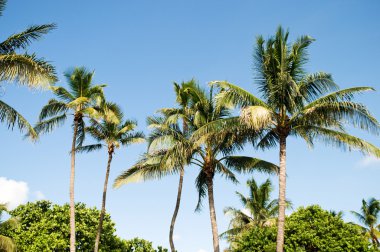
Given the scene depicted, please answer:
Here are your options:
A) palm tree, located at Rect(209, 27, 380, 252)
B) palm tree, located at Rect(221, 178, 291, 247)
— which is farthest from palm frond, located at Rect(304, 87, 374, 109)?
palm tree, located at Rect(221, 178, 291, 247)

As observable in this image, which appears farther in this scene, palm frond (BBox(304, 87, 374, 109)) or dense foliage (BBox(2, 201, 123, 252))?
dense foliage (BBox(2, 201, 123, 252))

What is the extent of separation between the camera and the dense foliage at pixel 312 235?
19.0 metres

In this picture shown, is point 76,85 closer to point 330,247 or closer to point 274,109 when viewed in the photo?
point 274,109

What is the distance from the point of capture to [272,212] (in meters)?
32.2

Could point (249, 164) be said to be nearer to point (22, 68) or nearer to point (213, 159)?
point (213, 159)

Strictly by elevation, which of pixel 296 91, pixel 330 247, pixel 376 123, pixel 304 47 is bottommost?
pixel 330 247

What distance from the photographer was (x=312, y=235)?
1944 cm

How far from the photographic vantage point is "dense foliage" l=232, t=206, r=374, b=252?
1895cm

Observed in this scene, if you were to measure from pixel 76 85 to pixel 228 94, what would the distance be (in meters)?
9.45

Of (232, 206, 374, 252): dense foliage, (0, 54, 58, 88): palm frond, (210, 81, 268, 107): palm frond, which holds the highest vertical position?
(210, 81, 268, 107): palm frond

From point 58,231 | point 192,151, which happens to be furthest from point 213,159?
point 58,231

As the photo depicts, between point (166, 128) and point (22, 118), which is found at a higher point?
point (166, 128)

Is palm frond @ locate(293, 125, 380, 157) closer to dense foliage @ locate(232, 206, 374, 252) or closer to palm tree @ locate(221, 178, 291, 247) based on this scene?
dense foliage @ locate(232, 206, 374, 252)

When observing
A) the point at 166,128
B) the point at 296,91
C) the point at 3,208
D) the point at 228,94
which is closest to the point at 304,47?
the point at 296,91
